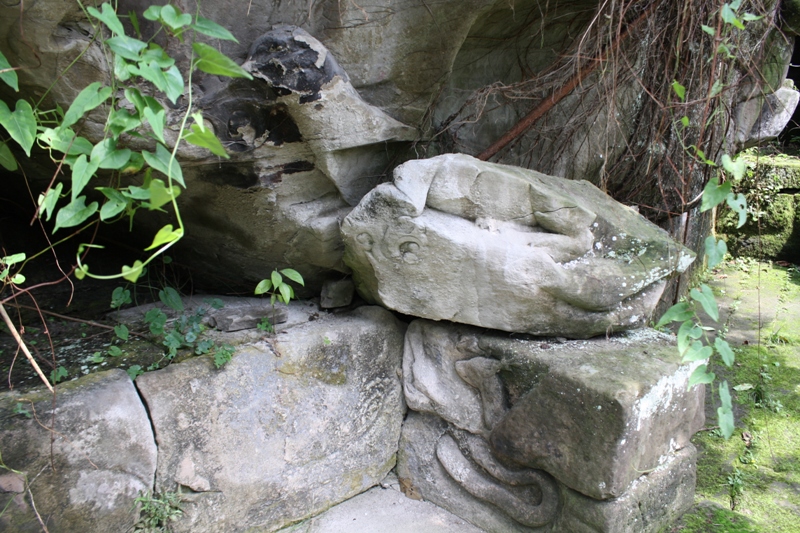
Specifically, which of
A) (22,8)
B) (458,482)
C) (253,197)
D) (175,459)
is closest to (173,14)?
(22,8)

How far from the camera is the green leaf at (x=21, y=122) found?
1255mm

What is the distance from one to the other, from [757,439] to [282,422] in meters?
2.01

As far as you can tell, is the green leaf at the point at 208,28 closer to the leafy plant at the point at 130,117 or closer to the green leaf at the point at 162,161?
the leafy plant at the point at 130,117

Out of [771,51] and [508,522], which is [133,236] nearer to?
[508,522]

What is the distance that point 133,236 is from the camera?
248 cm

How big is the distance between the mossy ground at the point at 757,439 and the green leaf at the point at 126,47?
4.75ft

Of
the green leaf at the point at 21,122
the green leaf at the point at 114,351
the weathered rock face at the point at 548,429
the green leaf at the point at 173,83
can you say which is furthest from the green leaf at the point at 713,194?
the green leaf at the point at 114,351

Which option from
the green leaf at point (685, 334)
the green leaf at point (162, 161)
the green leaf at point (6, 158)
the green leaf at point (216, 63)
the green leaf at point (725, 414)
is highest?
the green leaf at point (216, 63)

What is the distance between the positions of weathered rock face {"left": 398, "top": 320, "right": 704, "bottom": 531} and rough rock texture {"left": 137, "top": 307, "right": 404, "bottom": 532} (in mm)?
146

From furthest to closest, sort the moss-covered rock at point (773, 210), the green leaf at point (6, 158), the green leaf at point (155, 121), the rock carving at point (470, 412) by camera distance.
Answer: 1. the moss-covered rock at point (773, 210)
2. the rock carving at point (470, 412)
3. the green leaf at point (6, 158)
4. the green leaf at point (155, 121)

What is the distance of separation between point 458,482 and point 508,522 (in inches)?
8.6

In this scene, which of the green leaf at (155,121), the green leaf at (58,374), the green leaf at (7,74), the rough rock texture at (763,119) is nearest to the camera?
the green leaf at (155,121)

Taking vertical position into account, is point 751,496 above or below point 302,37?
below

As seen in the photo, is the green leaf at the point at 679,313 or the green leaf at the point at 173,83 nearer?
the green leaf at the point at 173,83
